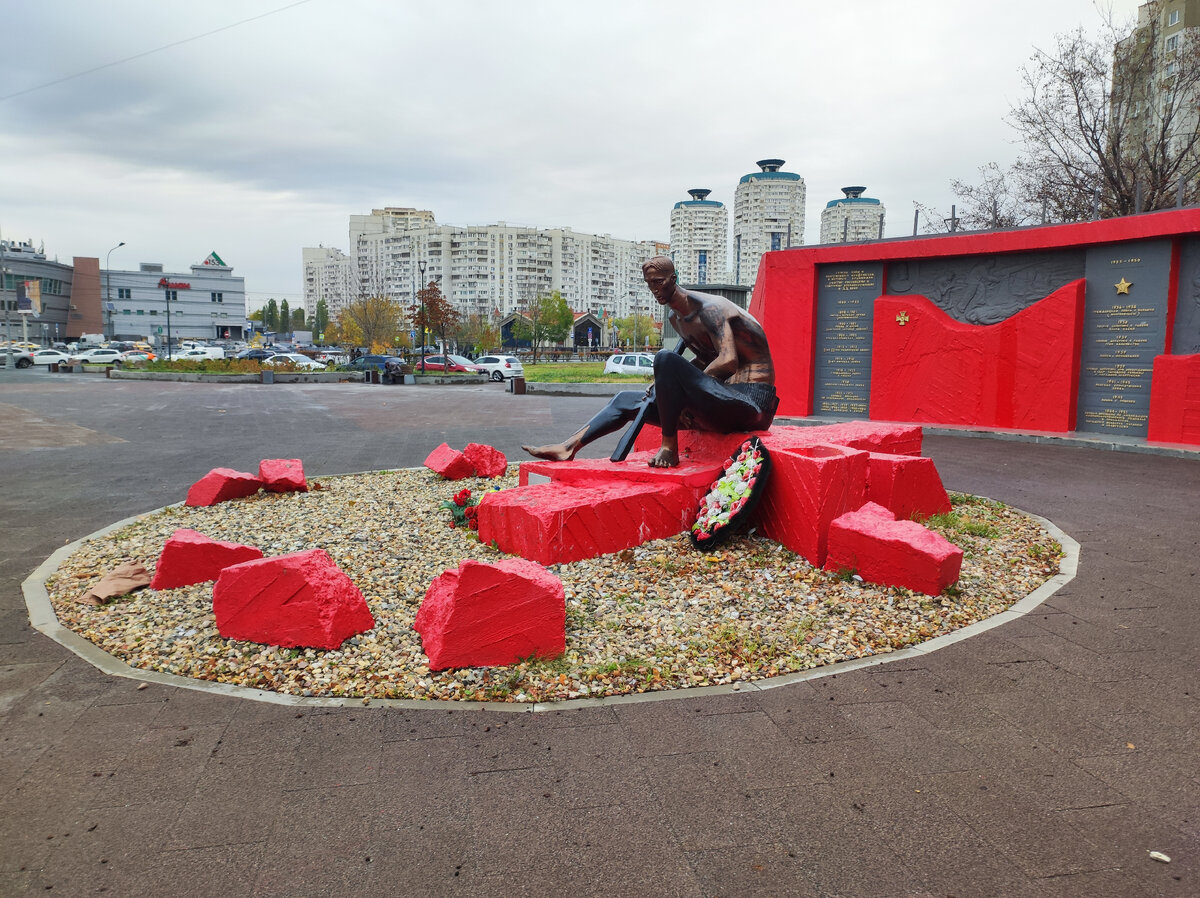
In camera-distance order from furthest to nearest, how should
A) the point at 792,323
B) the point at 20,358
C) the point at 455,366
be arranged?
the point at 20,358 < the point at 455,366 < the point at 792,323

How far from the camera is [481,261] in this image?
118 m

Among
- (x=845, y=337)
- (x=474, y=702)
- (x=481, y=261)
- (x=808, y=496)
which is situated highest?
(x=481, y=261)

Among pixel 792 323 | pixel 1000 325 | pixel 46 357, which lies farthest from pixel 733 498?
pixel 46 357

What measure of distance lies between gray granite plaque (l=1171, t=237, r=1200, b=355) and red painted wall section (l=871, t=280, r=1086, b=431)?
4.47ft

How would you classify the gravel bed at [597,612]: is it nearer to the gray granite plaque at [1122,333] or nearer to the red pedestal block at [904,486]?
the red pedestal block at [904,486]

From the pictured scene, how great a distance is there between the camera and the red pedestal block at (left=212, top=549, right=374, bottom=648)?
4176 millimetres

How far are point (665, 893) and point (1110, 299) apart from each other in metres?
14.2

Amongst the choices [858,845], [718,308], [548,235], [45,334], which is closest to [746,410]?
[718,308]

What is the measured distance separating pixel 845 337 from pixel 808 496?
467 inches

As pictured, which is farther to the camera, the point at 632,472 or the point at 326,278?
the point at 326,278

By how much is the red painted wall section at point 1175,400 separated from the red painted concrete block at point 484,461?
34.6 ft

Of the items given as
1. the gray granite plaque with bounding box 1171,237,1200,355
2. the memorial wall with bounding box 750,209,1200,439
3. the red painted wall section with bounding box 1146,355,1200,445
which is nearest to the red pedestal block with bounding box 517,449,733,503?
the red painted wall section with bounding box 1146,355,1200,445

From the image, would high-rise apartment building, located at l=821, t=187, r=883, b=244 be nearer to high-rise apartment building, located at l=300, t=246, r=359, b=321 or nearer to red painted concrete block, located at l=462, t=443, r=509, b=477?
red painted concrete block, located at l=462, t=443, r=509, b=477

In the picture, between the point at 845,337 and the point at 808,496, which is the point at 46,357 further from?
the point at 808,496
